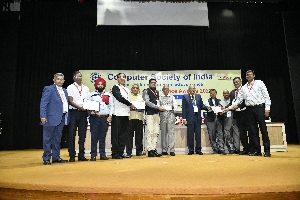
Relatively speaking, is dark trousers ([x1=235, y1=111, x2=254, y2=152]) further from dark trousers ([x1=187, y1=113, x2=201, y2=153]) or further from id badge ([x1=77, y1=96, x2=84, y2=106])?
id badge ([x1=77, y1=96, x2=84, y2=106])

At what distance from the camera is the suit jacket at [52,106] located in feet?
9.77

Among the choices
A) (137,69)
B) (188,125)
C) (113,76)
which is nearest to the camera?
(188,125)

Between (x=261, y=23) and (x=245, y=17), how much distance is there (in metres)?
0.54

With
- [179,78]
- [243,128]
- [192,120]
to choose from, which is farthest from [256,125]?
[179,78]

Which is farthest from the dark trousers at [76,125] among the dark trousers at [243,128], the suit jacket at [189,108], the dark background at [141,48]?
the dark background at [141,48]

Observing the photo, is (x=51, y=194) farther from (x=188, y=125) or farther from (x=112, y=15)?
(x=112, y=15)

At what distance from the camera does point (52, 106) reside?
3027 millimetres

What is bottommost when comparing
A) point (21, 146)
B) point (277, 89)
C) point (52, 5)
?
point (21, 146)

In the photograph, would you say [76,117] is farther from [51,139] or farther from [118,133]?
[118,133]

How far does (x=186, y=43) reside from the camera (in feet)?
24.3

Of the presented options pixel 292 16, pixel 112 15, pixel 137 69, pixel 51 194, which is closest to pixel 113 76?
pixel 137 69

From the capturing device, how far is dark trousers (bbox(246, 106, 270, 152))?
3.50 m

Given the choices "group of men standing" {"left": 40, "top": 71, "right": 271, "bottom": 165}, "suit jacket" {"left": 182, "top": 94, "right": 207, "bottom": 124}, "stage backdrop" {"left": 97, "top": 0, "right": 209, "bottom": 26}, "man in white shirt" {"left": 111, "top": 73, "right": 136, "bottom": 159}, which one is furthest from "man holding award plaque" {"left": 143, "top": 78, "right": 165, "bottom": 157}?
"stage backdrop" {"left": 97, "top": 0, "right": 209, "bottom": 26}

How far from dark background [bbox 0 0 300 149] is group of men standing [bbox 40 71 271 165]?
312 centimetres
